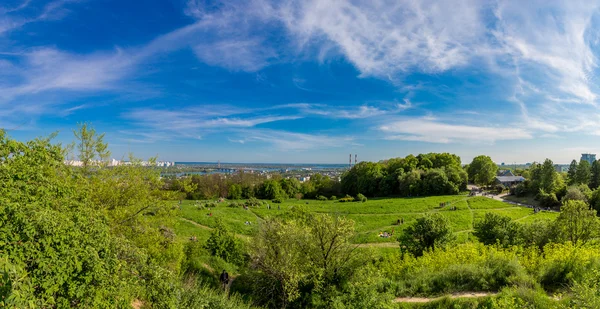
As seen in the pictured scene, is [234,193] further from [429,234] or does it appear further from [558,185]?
[558,185]

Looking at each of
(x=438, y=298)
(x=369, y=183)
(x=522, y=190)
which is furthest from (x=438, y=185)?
(x=438, y=298)

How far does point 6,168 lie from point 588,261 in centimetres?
2325

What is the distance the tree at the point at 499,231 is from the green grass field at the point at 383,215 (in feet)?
19.0

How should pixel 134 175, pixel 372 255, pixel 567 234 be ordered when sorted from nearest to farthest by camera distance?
1. pixel 134 175
2. pixel 372 255
3. pixel 567 234

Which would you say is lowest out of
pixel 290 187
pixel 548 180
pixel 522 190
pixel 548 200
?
pixel 290 187

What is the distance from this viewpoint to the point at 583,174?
6044 centimetres

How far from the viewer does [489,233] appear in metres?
25.8

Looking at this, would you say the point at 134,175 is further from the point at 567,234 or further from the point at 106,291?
the point at 567,234

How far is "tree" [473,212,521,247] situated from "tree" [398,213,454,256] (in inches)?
153

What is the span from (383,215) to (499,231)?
21.7m

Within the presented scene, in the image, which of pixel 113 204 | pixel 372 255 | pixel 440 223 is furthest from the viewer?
pixel 440 223

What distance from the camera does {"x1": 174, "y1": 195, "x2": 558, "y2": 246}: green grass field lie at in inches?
1316

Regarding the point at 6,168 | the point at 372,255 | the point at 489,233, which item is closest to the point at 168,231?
the point at 372,255

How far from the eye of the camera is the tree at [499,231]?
24.2m
